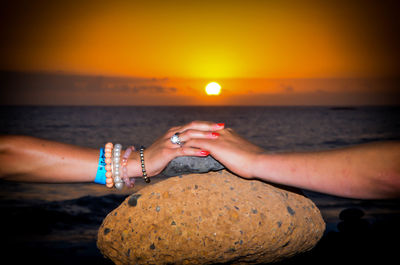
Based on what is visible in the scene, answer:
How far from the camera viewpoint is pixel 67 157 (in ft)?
9.23

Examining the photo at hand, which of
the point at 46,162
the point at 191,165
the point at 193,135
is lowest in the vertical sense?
the point at 191,165

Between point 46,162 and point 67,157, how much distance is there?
6.9 inches

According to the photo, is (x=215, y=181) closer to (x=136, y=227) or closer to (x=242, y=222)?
(x=242, y=222)

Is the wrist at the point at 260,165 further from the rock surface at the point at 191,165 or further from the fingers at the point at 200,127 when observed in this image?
the rock surface at the point at 191,165

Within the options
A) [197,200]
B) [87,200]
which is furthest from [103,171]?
[87,200]

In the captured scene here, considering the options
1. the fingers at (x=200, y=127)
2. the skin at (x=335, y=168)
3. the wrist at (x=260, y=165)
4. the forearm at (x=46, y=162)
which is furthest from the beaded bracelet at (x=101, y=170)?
the wrist at (x=260, y=165)

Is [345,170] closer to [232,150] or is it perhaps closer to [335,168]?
[335,168]

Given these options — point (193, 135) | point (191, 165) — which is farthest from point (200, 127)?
point (191, 165)

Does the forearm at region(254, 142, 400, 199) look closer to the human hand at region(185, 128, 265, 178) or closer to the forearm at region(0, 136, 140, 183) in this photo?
the human hand at region(185, 128, 265, 178)

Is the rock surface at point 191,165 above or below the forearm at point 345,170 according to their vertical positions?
above

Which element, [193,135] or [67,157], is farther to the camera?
[67,157]

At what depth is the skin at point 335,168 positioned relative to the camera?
5.87ft

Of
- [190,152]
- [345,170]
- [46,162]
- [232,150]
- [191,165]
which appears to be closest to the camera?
[345,170]

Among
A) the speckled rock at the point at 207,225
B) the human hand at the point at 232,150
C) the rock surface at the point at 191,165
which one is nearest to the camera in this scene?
the human hand at the point at 232,150
